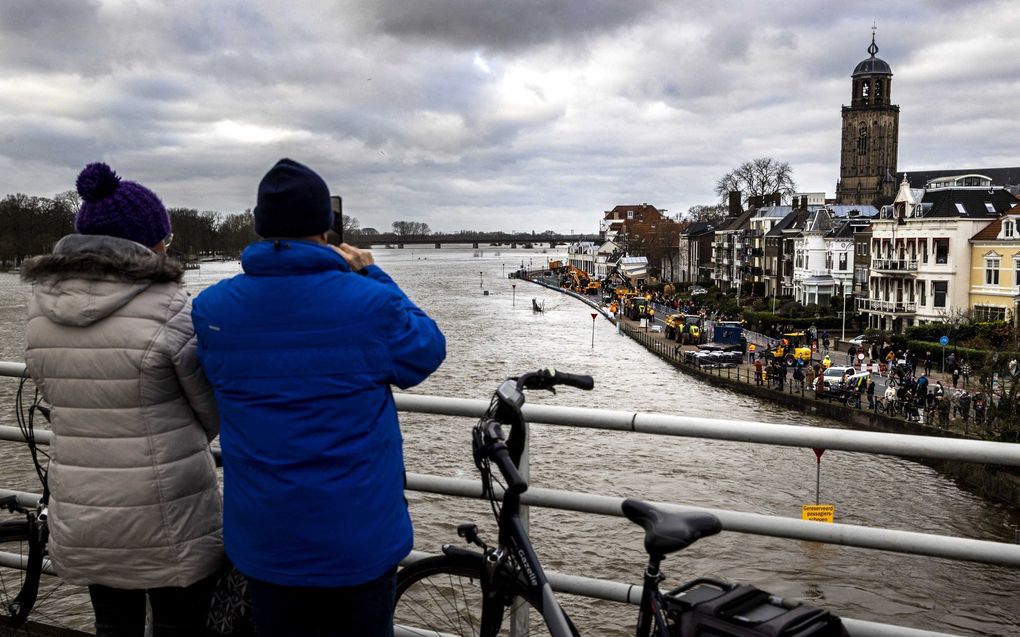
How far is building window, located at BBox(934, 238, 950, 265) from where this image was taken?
43.9 m

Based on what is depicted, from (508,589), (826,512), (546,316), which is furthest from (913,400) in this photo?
(546,316)

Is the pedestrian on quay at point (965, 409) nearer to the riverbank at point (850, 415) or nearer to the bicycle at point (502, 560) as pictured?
the riverbank at point (850, 415)

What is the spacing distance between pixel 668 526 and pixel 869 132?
327 ft

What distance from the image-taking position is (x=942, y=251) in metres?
44.3

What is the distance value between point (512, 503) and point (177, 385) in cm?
88

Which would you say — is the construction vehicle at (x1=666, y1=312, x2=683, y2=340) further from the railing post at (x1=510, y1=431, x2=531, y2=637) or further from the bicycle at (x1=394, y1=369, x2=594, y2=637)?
the bicycle at (x1=394, y1=369, x2=594, y2=637)

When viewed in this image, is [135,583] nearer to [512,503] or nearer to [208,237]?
[512,503]

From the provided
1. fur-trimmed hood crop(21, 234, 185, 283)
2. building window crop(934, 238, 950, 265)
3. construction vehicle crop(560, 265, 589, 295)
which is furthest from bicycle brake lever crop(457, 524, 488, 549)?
construction vehicle crop(560, 265, 589, 295)

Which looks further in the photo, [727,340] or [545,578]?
[727,340]

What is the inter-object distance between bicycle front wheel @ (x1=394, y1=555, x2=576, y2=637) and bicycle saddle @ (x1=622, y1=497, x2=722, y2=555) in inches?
13.3


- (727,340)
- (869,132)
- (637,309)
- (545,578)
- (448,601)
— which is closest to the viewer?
(545,578)

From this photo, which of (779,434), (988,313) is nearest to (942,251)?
(988,313)

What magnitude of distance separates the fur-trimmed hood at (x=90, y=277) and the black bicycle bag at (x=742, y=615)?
1.48 metres

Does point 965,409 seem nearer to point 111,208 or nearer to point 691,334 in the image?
point 111,208
